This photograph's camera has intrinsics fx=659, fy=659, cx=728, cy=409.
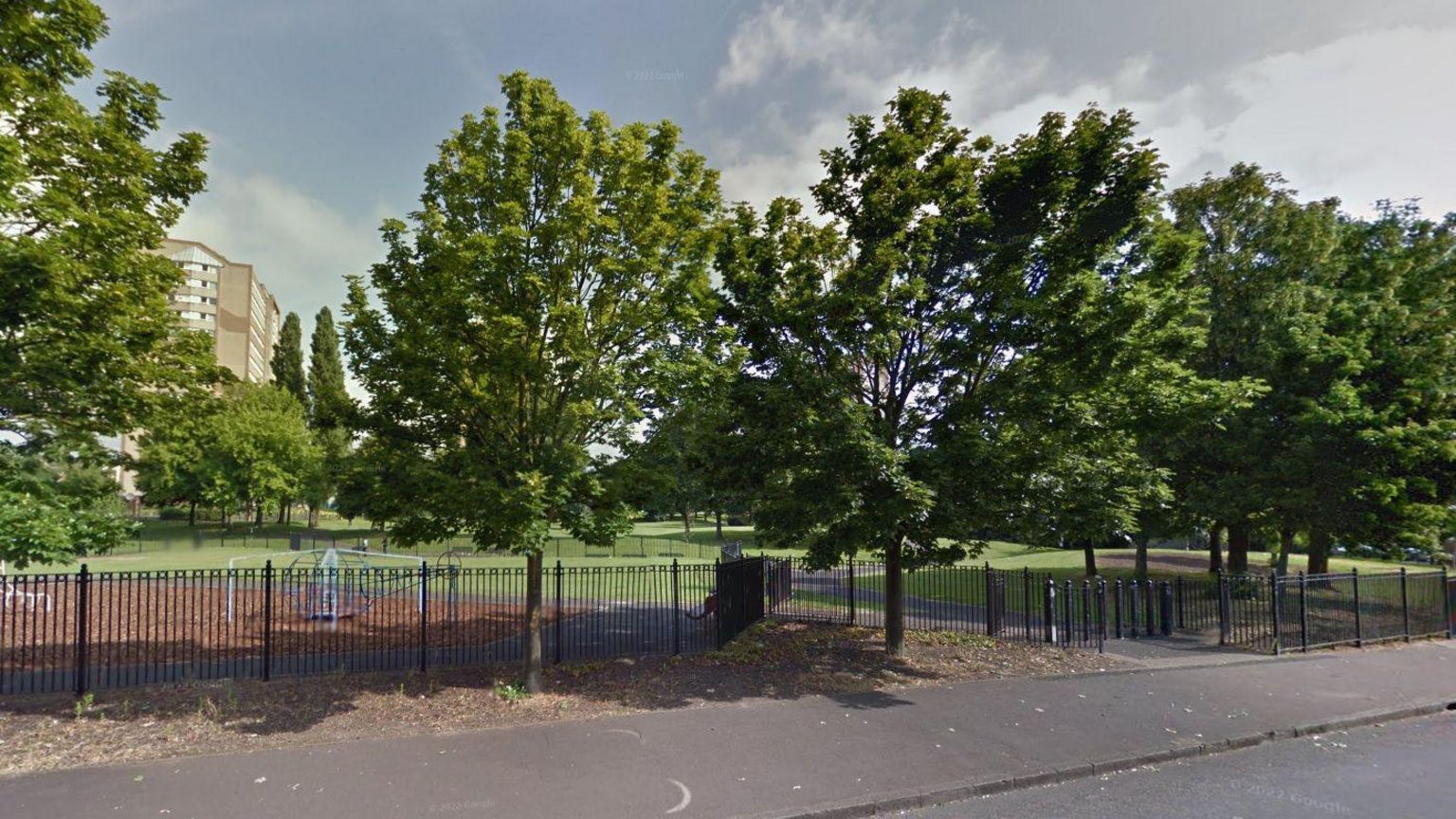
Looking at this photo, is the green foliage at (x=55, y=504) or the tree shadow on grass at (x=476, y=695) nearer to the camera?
the green foliage at (x=55, y=504)

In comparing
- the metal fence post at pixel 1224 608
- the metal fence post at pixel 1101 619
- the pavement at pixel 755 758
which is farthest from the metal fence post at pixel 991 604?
the metal fence post at pixel 1224 608

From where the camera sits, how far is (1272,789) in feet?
20.2

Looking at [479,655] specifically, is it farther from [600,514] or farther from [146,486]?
[146,486]

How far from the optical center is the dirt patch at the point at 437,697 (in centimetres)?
668

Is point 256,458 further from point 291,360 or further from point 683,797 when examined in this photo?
point 683,797

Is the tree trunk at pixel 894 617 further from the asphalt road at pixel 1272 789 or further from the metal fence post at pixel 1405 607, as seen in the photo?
the metal fence post at pixel 1405 607

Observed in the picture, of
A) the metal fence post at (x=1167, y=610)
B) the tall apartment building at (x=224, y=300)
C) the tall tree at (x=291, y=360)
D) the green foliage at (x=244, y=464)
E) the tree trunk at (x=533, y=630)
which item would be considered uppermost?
the tall apartment building at (x=224, y=300)

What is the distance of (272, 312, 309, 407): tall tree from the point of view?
2104 inches

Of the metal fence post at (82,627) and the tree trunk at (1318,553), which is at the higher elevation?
the metal fence post at (82,627)

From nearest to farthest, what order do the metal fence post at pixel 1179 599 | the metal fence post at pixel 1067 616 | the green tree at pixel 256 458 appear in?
the metal fence post at pixel 1067 616
the metal fence post at pixel 1179 599
the green tree at pixel 256 458

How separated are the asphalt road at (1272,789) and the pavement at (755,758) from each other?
21 cm

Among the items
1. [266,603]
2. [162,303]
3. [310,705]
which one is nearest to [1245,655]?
[310,705]

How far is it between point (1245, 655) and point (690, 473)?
10.4 metres

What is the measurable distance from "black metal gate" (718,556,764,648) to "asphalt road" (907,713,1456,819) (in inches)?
236
